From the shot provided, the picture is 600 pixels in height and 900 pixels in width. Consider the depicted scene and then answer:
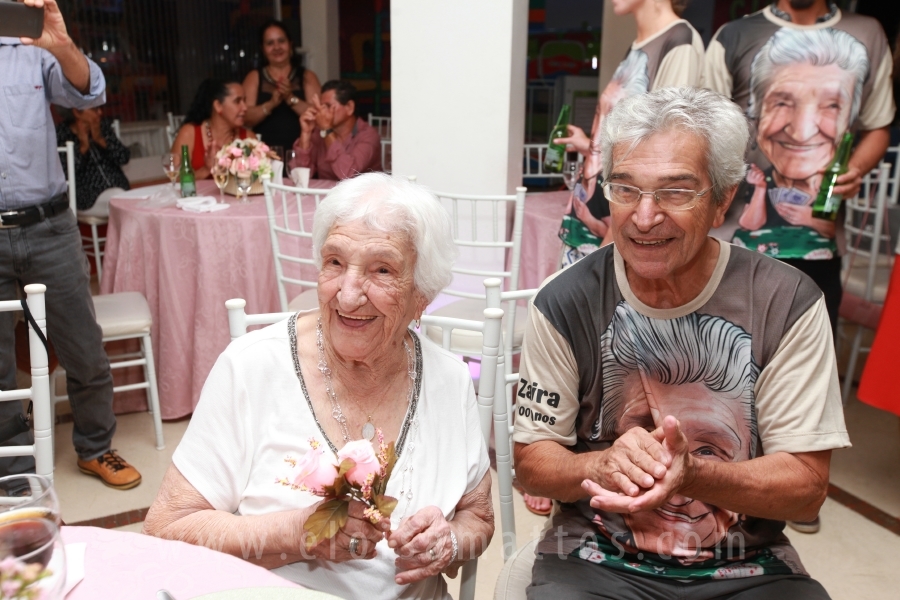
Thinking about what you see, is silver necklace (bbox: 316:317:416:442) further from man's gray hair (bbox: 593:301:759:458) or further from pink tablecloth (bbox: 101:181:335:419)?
pink tablecloth (bbox: 101:181:335:419)

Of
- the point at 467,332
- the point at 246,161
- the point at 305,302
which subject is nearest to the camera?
the point at 467,332

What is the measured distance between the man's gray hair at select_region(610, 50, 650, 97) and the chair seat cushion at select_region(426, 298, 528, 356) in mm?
855

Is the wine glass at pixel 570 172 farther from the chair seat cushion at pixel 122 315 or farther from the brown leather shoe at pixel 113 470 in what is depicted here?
the brown leather shoe at pixel 113 470

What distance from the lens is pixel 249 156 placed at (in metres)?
3.79

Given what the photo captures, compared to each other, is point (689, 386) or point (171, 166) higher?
point (171, 166)

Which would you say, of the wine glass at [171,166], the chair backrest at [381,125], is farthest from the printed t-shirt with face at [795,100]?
the chair backrest at [381,125]

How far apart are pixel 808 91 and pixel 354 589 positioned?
1983mm

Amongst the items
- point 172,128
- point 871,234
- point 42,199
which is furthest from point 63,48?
point 871,234

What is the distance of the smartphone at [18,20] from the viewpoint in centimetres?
142

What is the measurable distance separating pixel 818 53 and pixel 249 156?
2.54 metres

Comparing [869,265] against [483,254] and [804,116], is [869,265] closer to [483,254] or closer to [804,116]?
[804,116]

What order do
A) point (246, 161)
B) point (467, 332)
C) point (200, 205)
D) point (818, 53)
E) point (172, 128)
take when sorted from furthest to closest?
point (172, 128) → point (246, 161) → point (200, 205) → point (467, 332) → point (818, 53)

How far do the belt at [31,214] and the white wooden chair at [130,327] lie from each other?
563mm

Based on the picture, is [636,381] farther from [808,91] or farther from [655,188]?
[808,91]
